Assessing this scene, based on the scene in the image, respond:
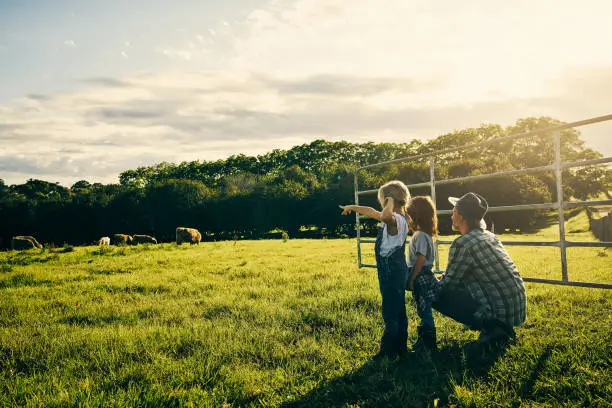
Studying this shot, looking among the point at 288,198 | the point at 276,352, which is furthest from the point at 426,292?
the point at 288,198

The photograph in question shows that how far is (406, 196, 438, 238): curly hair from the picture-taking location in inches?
175

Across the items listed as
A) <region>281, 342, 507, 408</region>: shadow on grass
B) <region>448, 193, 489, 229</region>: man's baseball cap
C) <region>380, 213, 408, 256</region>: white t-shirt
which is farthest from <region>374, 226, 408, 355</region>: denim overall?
<region>448, 193, 489, 229</region>: man's baseball cap

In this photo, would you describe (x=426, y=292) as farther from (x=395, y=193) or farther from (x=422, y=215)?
(x=395, y=193)

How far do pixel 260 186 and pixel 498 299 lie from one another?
116 feet

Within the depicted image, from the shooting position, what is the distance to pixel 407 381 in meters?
3.40

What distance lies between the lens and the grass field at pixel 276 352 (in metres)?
3.22

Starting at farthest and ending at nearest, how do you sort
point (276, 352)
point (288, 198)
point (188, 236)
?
point (288, 198)
point (188, 236)
point (276, 352)

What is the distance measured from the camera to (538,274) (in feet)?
23.7

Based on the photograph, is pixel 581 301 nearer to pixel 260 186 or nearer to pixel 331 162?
pixel 260 186

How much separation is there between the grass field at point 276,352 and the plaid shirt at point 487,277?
13.4 inches

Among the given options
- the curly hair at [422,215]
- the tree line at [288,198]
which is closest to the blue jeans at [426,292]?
the curly hair at [422,215]

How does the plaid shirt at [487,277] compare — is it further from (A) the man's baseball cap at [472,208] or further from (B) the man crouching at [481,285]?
(A) the man's baseball cap at [472,208]

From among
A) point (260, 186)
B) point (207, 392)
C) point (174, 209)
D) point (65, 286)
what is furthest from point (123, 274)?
point (174, 209)

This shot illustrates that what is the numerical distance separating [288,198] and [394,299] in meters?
32.4
